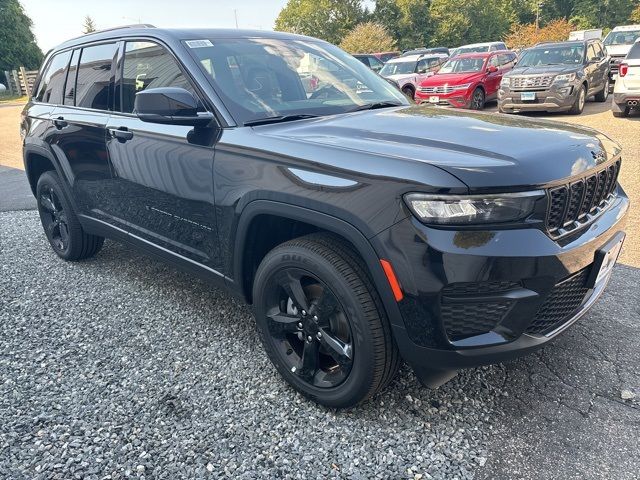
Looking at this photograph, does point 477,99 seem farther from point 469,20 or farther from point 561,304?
point 469,20

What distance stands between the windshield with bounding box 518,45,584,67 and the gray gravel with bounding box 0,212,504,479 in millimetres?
11754

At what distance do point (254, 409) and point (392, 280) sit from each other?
103 centimetres

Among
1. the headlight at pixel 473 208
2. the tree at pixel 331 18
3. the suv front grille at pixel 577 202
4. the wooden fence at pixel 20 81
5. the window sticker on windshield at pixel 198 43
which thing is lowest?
the wooden fence at pixel 20 81

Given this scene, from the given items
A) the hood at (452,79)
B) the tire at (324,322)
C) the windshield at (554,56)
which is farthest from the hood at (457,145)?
the windshield at (554,56)

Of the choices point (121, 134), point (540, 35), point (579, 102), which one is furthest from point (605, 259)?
point (540, 35)

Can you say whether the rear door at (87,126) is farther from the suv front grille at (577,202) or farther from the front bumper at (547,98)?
the front bumper at (547,98)

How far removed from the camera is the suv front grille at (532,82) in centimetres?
1153

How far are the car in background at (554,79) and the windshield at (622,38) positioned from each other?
894 centimetres

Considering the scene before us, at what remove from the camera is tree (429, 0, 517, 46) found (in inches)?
2288

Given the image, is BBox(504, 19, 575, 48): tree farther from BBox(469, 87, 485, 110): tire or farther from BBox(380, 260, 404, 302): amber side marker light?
BBox(380, 260, 404, 302): amber side marker light

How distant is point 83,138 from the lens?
3.74 meters

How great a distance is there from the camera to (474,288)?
76.9 inches

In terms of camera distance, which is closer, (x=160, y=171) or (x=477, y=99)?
(x=160, y=171)

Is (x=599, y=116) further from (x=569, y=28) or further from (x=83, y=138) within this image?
(x=569, y=28)
